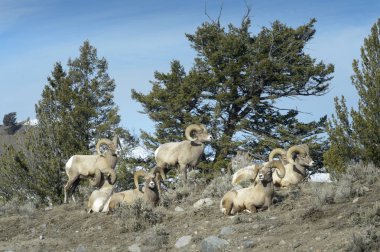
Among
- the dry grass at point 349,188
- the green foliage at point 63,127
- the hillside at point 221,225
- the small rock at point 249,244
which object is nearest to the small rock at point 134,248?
the hillside at point 221,225

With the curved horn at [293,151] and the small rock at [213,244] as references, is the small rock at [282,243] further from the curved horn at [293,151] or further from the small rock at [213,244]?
the curved horn at [293,151]

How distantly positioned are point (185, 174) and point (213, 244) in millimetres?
6545

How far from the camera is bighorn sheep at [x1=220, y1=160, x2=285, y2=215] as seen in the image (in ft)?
41.4

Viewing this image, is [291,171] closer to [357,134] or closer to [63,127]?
[357,134]

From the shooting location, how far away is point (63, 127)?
36531 mm

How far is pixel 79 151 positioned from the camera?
1427 inches

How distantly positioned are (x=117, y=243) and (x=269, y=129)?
24.6 m

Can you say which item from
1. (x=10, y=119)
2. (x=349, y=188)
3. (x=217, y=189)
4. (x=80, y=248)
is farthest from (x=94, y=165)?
(x=10, y=119)

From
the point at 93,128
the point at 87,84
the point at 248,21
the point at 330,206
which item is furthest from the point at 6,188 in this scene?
the point at 330,206

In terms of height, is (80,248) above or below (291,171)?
below

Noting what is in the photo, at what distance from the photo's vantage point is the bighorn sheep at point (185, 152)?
17.6 meters

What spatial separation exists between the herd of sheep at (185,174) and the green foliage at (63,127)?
484 inches

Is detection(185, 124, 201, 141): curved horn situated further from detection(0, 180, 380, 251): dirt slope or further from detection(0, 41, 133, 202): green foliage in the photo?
detection(0, 41, 133, 202): green foliage

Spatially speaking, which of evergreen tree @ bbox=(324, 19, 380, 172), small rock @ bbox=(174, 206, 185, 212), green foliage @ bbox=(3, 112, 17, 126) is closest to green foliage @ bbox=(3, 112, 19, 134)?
green foliage @ bbox=(3, 112, 17, 126)
